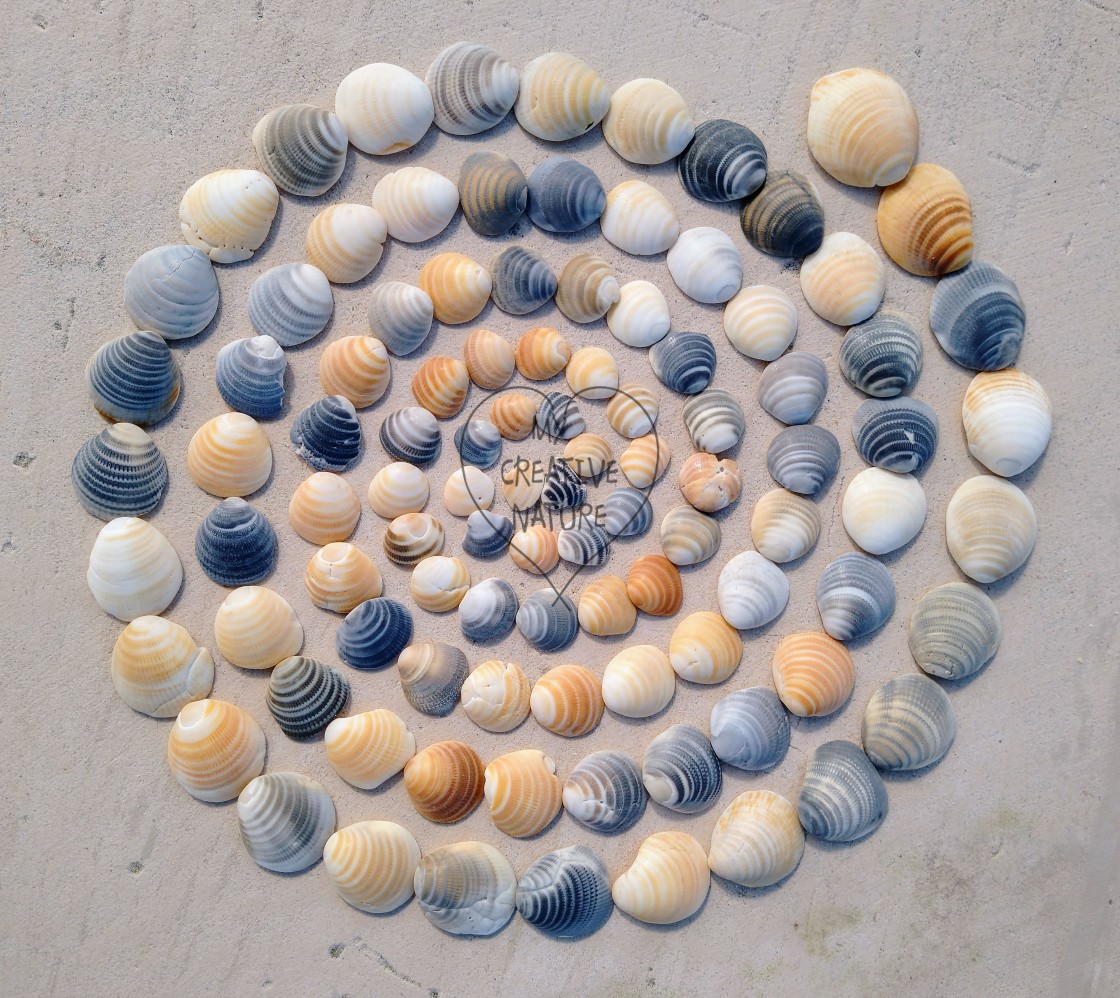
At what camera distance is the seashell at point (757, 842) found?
1.96 meters

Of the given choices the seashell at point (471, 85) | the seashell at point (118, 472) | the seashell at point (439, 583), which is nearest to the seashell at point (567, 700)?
the seashell at point (439, 583)

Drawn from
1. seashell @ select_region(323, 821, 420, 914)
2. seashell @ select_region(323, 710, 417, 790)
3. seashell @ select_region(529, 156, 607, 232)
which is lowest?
seashell @ select_region(323, 821, 420, 914)

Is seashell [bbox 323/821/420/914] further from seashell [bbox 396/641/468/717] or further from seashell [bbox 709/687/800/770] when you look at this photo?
seashell [bbox 709/687/800/770]

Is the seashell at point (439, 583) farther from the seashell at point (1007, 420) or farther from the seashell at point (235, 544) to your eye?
the seashell at point (1007, 420)

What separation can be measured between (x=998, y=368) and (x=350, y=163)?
59.3 inches

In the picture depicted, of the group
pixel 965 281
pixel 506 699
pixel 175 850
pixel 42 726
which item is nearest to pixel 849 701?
pixel 506 699

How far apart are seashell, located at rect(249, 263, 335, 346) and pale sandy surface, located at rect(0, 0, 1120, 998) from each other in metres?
0.06

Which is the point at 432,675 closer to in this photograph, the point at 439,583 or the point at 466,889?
the point at 439,583

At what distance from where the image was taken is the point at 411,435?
78.4 inches

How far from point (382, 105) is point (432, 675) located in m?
1.23

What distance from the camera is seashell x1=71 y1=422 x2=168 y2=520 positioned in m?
1.94

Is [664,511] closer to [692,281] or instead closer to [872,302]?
[692,281]

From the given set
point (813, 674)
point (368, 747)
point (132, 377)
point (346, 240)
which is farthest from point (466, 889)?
point (346, 240)

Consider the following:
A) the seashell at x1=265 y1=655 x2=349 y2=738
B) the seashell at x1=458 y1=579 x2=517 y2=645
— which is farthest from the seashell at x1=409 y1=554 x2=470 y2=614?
the seashell at x1=265 y1=655 x2=349 y2=738
